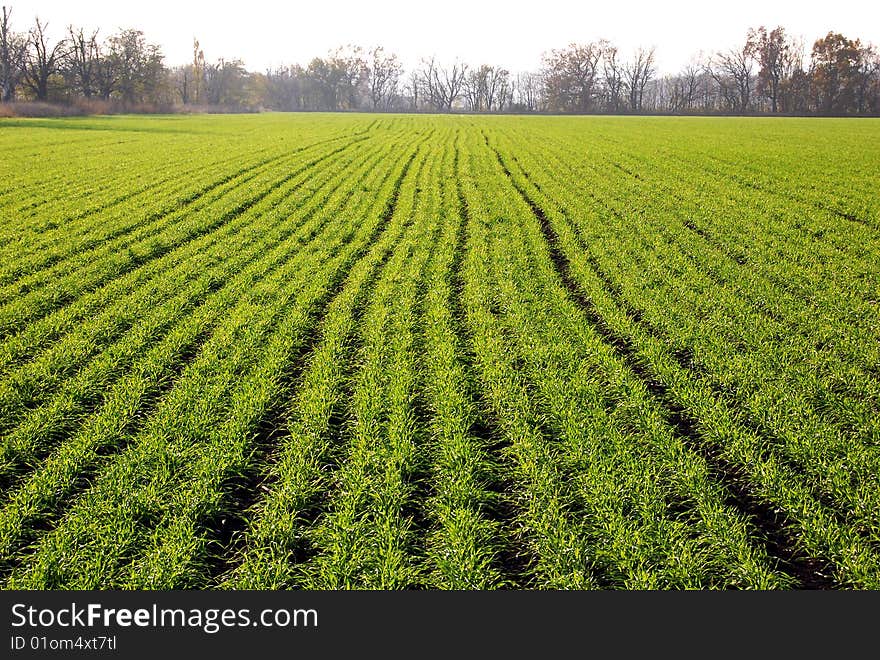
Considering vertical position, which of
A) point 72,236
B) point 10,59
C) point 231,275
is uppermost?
point 10,59

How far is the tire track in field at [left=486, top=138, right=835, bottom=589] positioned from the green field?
0.03 m

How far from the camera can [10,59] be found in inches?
2704

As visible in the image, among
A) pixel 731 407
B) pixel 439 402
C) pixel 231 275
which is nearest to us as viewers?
pixel 731 407

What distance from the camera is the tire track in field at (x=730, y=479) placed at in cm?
448

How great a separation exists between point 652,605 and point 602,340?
4782 mm

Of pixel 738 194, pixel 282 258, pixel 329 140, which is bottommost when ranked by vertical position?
pixel 282 258

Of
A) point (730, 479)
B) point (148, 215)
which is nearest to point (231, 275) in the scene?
point (148, 215)

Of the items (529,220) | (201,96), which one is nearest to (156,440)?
(529,220)

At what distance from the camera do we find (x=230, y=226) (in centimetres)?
1538

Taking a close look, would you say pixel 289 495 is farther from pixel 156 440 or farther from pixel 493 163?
pixel 493 163

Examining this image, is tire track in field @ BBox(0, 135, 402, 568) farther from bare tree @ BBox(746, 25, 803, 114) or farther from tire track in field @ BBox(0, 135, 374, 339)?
bare tree @ BBox(746, 25, 803, 114)

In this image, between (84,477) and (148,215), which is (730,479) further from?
(148,215)

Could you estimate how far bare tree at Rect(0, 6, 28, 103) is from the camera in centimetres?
6556

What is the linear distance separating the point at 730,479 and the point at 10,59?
289 feet
